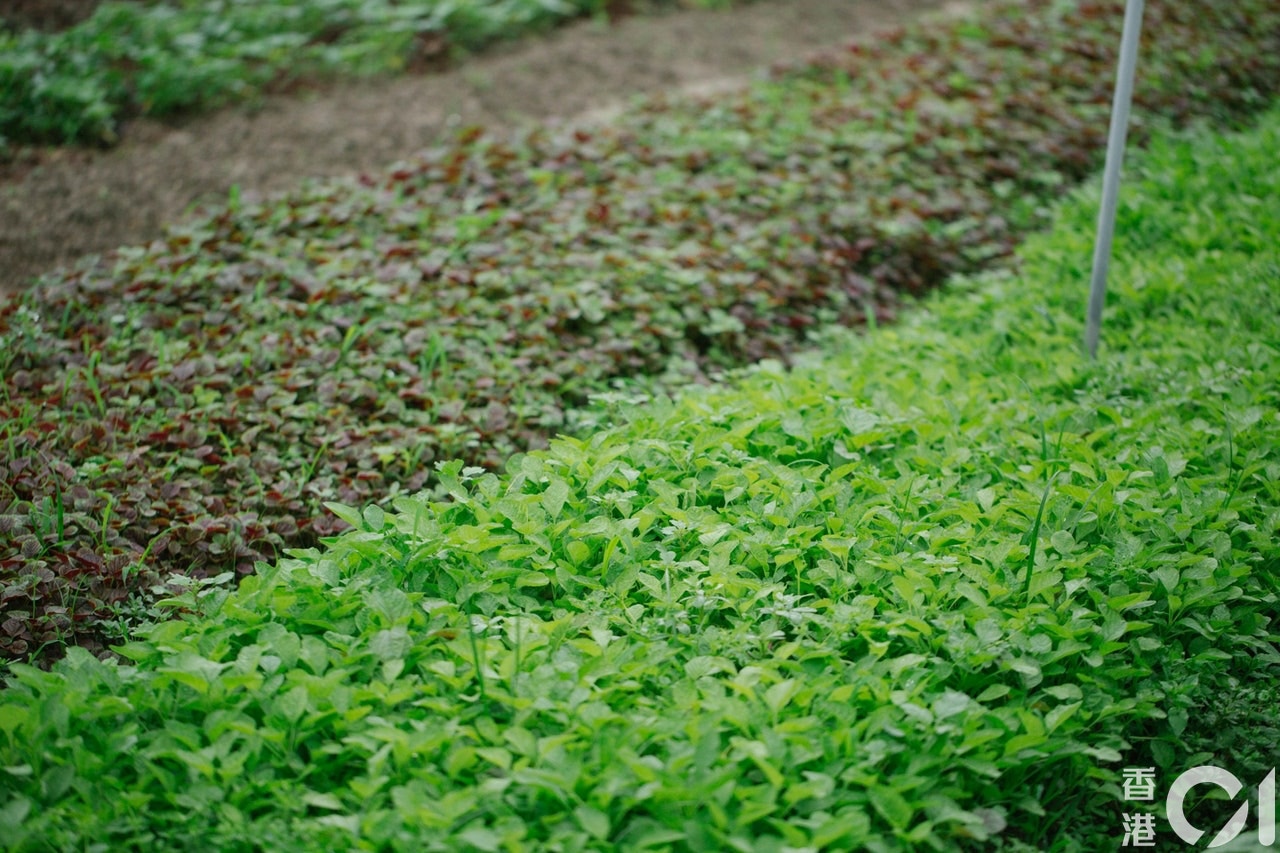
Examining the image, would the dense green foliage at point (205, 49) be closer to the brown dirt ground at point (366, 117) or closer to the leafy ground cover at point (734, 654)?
the brown dirt ground at point (366, 117)

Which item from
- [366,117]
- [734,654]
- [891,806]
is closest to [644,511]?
[734,654]

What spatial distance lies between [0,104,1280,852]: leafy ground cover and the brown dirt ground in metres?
2.67

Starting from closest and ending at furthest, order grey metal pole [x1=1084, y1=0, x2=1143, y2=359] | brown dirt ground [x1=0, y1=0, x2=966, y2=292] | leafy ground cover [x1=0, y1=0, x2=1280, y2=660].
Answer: leafy ground cover [x1=0, y1=0, x2=1280, y2=660] → grey metal pole [x1=1084, y1=0, x2=1143, y2=359] → brown dirt ground [x1=0, y1=0, x2=966, y2=292]

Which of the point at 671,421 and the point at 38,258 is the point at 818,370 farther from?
the point at 38,258

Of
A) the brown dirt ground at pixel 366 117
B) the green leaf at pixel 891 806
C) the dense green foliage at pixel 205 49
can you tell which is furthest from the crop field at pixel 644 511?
the dense green foliage at pixel 205 49

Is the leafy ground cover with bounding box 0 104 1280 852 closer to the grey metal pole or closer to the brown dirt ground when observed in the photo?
the grey metal pole

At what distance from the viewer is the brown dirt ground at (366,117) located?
4418 millimetres

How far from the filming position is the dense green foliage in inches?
202

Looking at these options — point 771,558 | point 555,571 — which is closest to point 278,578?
point 555,571

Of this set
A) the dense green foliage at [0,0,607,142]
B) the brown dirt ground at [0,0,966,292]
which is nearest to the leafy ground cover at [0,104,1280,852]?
the brown dirt ground at [0,0,966,292]

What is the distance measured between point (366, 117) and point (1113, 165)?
382 centimetres

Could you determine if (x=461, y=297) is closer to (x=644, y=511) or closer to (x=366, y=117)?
(x=644, y=511)

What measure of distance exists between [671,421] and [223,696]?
4.71 feet

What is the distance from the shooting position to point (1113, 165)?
10.6 ft
